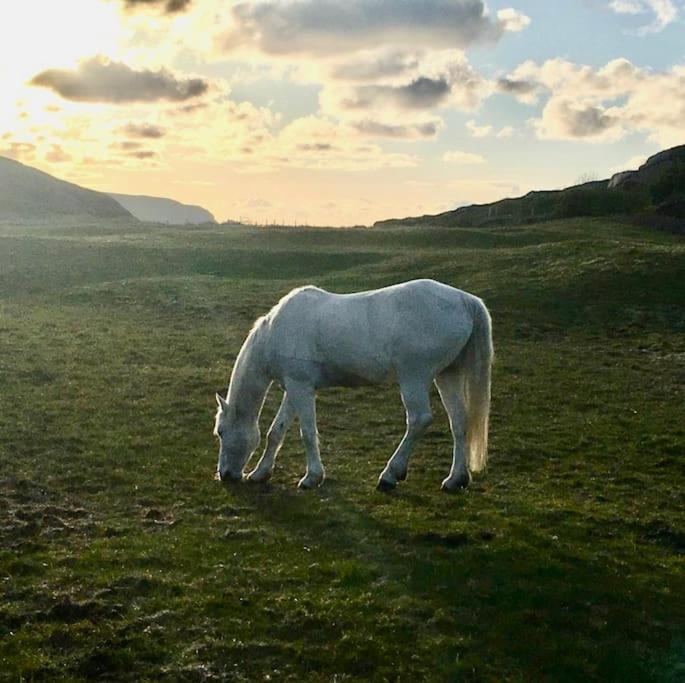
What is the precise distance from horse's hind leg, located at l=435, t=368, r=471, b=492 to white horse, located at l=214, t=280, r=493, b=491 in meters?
0.01

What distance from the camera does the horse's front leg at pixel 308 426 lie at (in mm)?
10602

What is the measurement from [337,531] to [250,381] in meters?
2.64

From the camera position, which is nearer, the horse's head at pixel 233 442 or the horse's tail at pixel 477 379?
the horse's tail at pixel 477 379

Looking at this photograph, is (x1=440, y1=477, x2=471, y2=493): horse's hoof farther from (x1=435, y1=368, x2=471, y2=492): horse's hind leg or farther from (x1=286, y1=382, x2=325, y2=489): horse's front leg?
(x1=286, y1=382, x2=325, y2=489): horse's front leg

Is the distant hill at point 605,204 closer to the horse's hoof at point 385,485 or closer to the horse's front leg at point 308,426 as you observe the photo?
the horse's hoof at point 385,485

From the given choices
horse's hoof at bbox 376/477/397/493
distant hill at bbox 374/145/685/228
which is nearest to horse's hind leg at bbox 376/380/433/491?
horse's hoof at bbox 376/477/397/493

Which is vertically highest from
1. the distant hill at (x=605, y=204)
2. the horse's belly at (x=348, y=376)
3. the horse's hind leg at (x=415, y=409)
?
the distant hill at (x=605, y=204)

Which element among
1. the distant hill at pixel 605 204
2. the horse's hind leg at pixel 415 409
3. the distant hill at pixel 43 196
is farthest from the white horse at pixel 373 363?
the distant hill at pixel 43 196

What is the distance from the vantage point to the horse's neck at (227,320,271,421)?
1090 cm

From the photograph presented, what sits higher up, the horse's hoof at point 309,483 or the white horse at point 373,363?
the white horse at point 373,363

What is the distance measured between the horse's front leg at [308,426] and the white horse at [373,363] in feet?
0.04

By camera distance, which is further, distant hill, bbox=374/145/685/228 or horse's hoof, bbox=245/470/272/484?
distant hill, bbox=374/145/685/228

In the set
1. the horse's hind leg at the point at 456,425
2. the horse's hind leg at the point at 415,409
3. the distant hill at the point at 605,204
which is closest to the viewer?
the horse's hind leg at the point at 415,409

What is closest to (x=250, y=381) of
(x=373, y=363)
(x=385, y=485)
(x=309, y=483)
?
(x=309, y=483)
